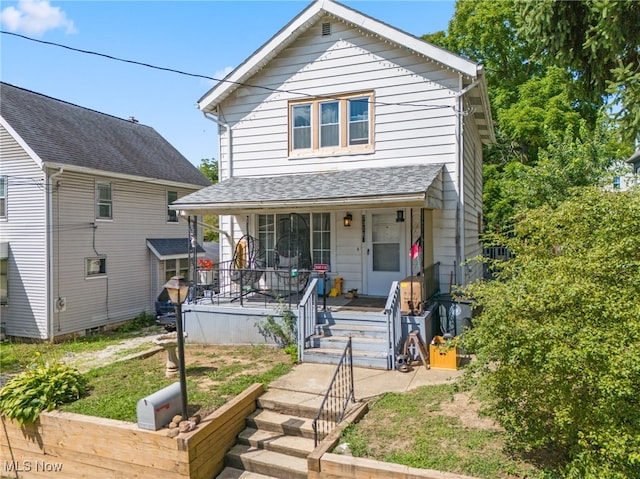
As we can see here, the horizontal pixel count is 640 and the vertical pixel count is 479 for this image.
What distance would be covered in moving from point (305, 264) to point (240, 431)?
5175 millimetres

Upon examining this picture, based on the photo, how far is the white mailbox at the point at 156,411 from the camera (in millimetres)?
5320

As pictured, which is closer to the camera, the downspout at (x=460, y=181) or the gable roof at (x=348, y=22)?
the gable roof at (x=348, y=22)

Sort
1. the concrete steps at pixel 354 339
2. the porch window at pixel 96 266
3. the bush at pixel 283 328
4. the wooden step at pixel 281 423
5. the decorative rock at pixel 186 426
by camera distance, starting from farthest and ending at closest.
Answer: the porch window at pixel 96 266
the bush at pixel 283 328
the concrete steps at pixel 354 339
the wooden step at pixel 281 423
the decorative rock at pixel 186 426

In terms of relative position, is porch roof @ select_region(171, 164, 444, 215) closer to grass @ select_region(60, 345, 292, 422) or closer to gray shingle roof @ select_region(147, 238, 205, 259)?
grass @ select_region(60, 345, 292, 422)

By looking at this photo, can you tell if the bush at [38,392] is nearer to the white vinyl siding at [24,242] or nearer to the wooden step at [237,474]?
the wooden step at [237,474]

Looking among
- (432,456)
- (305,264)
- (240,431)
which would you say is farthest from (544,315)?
(305,264)

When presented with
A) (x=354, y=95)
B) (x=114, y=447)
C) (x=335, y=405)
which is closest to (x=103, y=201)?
(x=354, y=95)

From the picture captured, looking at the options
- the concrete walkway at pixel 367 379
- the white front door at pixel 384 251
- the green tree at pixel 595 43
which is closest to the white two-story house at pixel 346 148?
the white front door at pixel 384 251

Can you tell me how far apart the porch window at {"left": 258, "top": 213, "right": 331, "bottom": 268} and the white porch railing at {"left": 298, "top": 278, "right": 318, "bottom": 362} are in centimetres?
230

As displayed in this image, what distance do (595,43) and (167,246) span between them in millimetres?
15747

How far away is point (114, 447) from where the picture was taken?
5512 millimetres

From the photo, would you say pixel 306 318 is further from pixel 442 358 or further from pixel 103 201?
pixel 103 201

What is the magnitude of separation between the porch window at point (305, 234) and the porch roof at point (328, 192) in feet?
3.55

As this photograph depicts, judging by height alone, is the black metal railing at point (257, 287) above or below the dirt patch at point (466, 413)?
above
